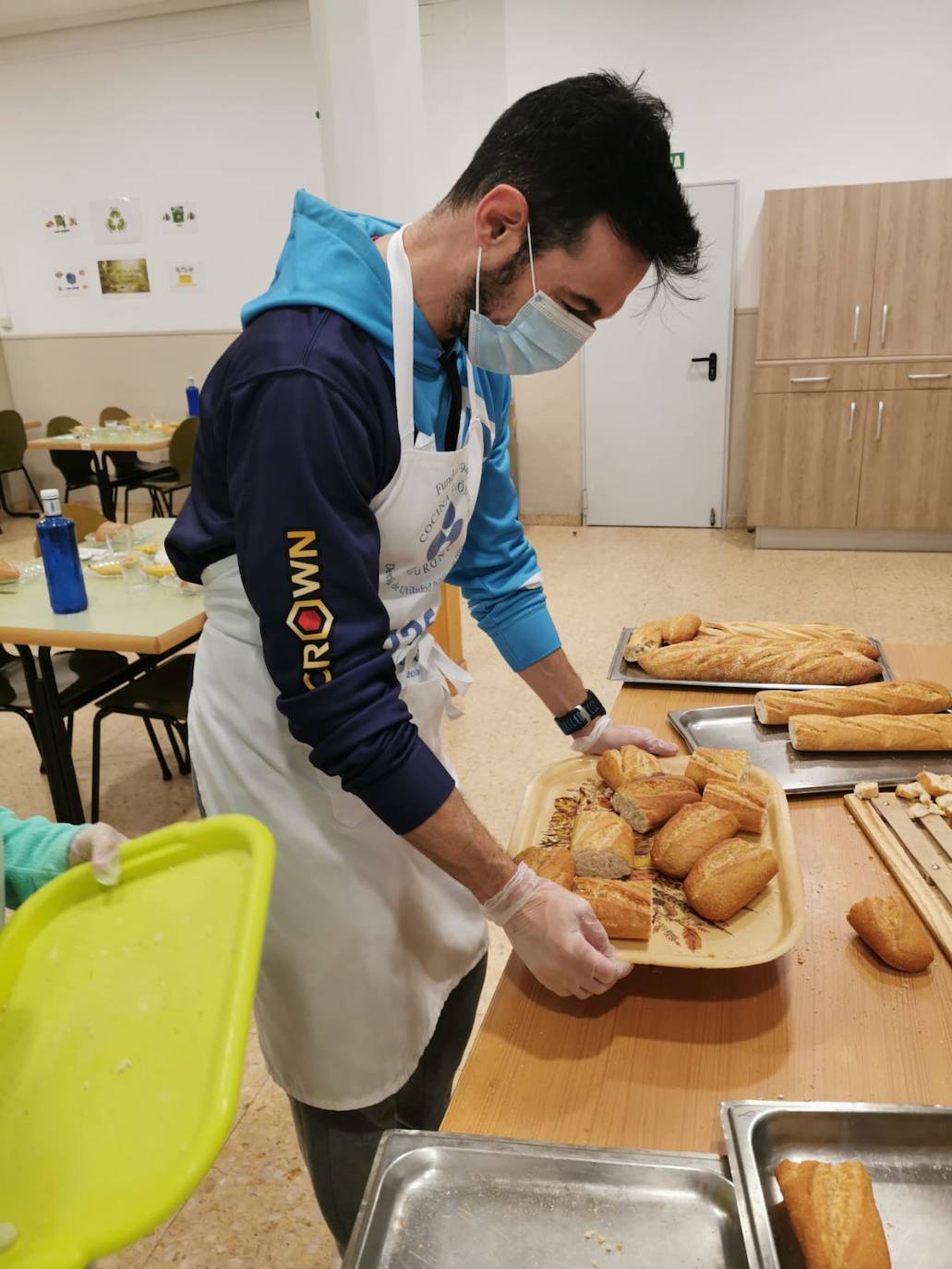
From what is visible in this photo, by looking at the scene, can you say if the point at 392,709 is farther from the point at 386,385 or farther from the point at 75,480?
the point at 75,480

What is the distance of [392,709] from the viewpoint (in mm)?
923

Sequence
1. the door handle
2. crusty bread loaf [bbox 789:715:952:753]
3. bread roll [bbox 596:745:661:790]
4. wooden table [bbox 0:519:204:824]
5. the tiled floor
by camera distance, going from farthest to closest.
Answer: the door handle
wooden table [bbox 0:519:204:824]
the tiled floor
crusty bread loaf [bbox 789:715:952:753]
bread roll [bbox 596:745:661:790]

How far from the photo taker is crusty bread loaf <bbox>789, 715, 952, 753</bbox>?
144 centimetres

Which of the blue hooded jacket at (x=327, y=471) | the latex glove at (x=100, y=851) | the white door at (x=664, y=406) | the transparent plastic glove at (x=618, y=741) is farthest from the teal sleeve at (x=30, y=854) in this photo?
the white door at (x=664, y=406)

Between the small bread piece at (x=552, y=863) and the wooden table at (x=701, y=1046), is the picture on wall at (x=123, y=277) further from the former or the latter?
the wooden table at (x=701, y=1046)

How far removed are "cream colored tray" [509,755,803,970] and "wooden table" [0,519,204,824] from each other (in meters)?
1.48

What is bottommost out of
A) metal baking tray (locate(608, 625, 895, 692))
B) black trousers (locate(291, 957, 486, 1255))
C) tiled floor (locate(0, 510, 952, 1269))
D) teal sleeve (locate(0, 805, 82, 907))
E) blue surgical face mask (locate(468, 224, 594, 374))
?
tiled floor (locate(0, 510, 952, 1269))

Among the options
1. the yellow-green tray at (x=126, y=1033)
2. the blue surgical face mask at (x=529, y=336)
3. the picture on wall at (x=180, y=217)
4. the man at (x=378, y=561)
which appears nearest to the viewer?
the yellow-green tray at (x=126, y=1033)

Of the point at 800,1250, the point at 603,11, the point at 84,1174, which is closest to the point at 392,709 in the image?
the point at 84,1174

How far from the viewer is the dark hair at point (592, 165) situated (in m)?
0.91

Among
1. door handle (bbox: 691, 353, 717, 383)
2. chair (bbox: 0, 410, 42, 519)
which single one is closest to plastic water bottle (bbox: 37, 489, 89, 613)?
door handle (bbox: 691, 353, 717, 383)

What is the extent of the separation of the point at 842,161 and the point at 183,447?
14.1 feet

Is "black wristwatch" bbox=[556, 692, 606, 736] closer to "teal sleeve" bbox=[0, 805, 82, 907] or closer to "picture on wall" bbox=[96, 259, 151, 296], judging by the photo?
"teal sleeve" bbox=[0, 805, 82, 907]

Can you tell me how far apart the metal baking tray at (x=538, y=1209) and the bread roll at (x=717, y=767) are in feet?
1.86
